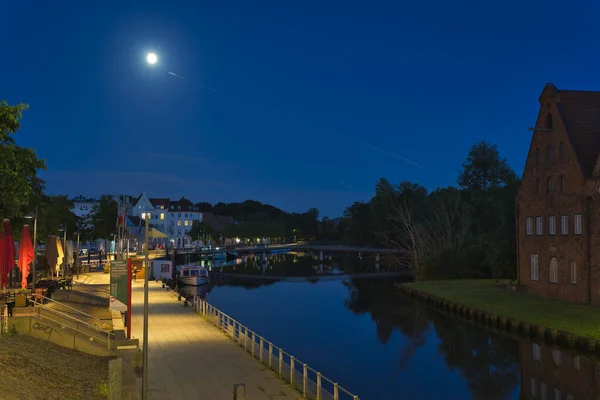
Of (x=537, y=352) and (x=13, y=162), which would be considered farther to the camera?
(x=537, y=352)

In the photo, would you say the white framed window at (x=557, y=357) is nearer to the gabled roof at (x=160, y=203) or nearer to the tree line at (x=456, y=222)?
the tree line at (x=456, y=222)

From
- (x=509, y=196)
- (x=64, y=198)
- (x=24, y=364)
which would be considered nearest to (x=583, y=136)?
(x=24, y=364)

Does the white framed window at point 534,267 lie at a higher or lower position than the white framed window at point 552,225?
lower

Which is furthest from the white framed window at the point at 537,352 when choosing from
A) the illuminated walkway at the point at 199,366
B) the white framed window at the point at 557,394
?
the illuminated walkway at the point at 199,366

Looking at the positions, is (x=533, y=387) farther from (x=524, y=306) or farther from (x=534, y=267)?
(x=534, y=267)

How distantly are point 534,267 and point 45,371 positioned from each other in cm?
4302

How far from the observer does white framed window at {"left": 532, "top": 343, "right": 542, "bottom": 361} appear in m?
34.4

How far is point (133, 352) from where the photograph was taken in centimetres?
2364

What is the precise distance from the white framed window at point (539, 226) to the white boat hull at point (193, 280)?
159ft

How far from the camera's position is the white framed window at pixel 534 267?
4892 centimetres

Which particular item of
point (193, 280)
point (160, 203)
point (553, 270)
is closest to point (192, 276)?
point (193, 280)

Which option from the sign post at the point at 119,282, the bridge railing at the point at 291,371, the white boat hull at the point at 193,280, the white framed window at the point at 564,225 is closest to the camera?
the bridge railing at the point at 291,371

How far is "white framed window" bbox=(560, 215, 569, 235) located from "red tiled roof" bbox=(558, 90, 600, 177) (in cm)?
418

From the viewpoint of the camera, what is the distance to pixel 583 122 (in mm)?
45656
